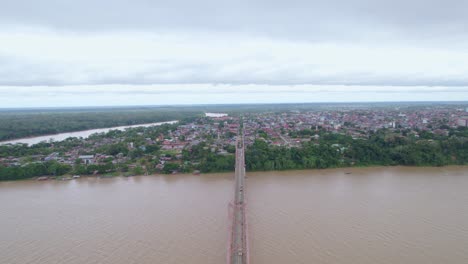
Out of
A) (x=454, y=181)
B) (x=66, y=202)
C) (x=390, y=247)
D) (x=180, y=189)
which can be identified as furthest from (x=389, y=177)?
(x=66, y=202)

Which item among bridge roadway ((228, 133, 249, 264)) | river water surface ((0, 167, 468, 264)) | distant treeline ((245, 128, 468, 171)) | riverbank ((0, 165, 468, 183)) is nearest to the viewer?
bridge roadway ((228, 133, 249, 264))

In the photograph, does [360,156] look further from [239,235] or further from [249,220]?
[239,235]

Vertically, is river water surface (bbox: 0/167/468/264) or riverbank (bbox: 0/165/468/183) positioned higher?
riverbank (bbox: 0/165/468/183)

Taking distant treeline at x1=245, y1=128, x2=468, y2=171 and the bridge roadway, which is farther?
distant treeline at x1=245, y1=128, x2=468, y2=171

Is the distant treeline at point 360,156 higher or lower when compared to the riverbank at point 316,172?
higher

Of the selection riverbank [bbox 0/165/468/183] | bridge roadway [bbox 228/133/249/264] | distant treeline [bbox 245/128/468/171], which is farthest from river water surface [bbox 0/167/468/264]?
distant treeline [bbox 245/128/468/171]

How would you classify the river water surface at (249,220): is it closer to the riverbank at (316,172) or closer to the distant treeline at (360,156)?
the riverbank at (316,172)

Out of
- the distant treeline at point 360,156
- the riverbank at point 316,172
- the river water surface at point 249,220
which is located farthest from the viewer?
the distant treeline at point 360,156

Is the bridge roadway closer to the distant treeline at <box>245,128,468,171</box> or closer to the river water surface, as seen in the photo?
the river water surface

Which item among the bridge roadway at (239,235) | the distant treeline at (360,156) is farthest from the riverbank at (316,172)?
the bridge roadway at (239,235)
